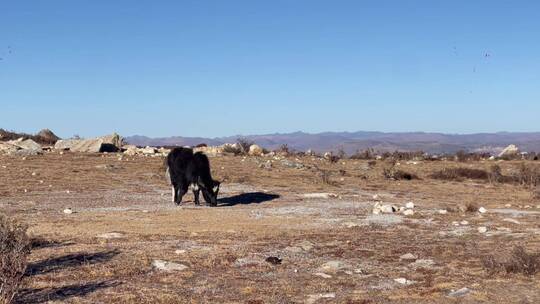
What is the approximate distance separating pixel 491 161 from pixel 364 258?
28.5m

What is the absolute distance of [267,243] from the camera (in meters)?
12.5

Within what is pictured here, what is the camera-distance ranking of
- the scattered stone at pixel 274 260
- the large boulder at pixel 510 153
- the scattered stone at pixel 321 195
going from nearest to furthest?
the scattered stone at pixel 274 260
the scattered stone at pixel 321 195
the large boulder at pixel 510 153

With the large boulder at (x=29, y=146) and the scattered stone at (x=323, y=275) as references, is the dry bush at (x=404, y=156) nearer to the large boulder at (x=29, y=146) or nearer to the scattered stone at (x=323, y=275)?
the large boulder at (x=29, y=146)

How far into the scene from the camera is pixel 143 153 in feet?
122

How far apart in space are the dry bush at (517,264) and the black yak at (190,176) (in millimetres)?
10461

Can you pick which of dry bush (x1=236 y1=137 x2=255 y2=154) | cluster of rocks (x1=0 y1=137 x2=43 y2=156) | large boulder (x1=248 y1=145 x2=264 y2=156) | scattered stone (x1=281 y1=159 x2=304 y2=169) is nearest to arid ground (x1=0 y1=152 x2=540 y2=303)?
scattered stone (x1=281 y1=159 x2=304 y2=169)

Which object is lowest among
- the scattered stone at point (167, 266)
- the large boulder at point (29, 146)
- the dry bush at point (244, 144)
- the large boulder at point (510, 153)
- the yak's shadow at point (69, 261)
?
the scattered stone at point (167, 266)

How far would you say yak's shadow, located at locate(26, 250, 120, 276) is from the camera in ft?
32.9

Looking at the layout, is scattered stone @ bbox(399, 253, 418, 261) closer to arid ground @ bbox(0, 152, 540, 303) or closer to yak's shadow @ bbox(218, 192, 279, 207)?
arid ground @ bbox(0, 152, 540, 303)

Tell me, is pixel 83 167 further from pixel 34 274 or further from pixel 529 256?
pixel 529 256

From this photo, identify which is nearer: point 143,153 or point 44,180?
point 44,180

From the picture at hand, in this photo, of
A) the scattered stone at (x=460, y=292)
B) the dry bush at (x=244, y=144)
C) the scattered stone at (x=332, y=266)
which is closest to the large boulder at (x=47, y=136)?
the dry bush at (x=244, y=144)

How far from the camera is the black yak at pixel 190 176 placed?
756 inches

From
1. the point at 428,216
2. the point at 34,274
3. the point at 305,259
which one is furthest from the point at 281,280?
the point at 428,216
